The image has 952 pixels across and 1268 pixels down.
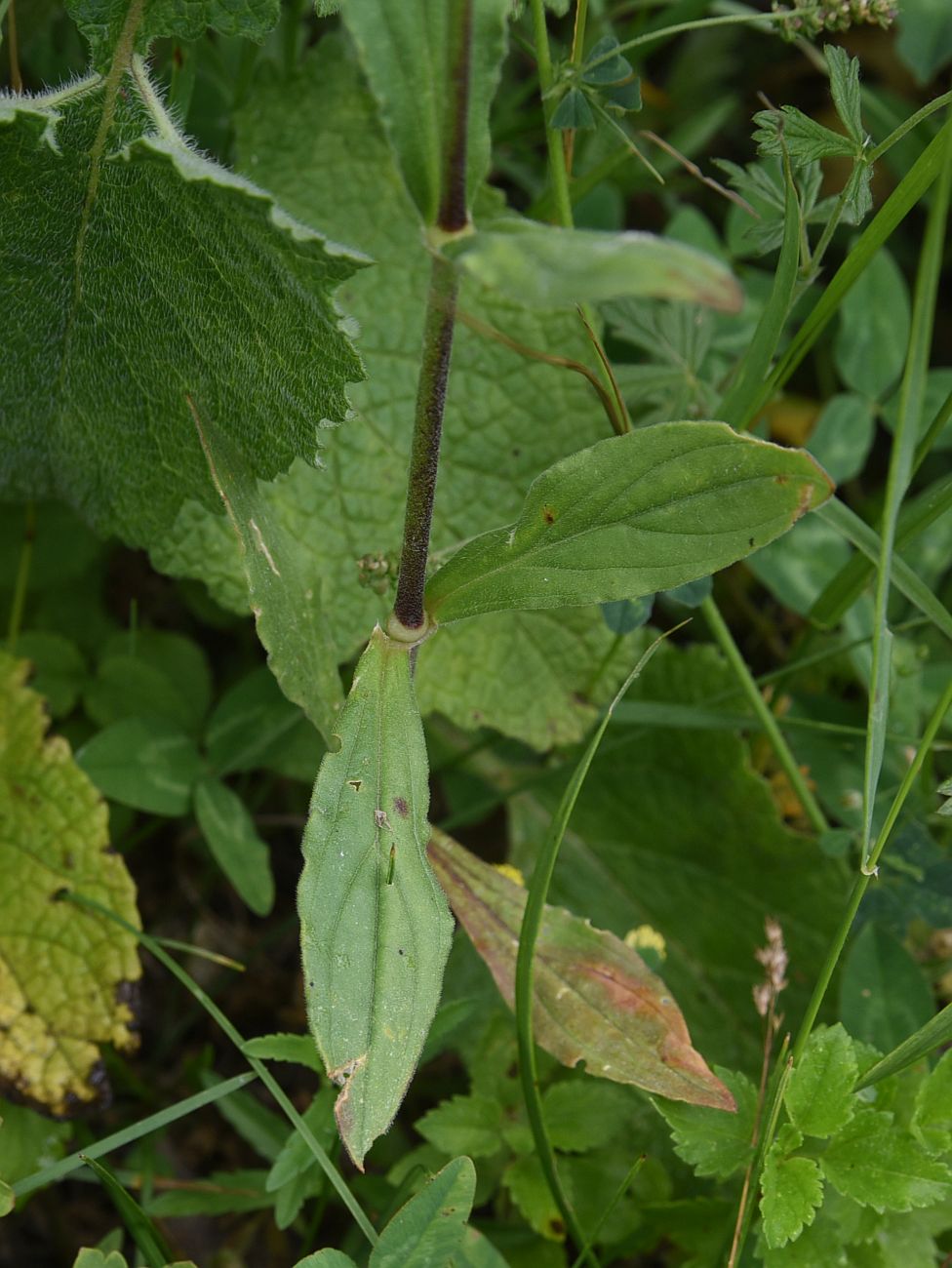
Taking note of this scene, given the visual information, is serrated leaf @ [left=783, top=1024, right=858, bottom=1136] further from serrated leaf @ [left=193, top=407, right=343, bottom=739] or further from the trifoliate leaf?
the trifoliate leaf

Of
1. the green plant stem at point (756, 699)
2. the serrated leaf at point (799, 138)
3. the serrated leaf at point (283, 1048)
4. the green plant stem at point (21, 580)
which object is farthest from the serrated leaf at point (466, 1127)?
the serrated leaf at point (799, 138)

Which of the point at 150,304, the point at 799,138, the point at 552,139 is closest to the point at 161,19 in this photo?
the point at 150,304

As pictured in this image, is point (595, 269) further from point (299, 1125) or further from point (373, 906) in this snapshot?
point (299, 1125)

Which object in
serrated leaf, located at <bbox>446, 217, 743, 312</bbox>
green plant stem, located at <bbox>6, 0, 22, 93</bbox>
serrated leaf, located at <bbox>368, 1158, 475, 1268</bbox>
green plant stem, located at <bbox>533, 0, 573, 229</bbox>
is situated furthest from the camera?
green plant stem, located at <bbox>6, 0, 22, 93</bbox>

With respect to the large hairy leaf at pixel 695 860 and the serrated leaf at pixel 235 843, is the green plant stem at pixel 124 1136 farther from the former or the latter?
the large hairy leaf at pixel 695 860

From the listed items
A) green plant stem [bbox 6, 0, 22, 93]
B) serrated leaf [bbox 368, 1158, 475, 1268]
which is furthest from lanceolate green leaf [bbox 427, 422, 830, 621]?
green plant stem [bbox 6, 0, 22, 93]

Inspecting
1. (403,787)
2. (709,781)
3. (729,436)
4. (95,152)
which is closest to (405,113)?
(729,436)

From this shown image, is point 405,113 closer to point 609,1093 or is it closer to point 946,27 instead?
point 609,1093
